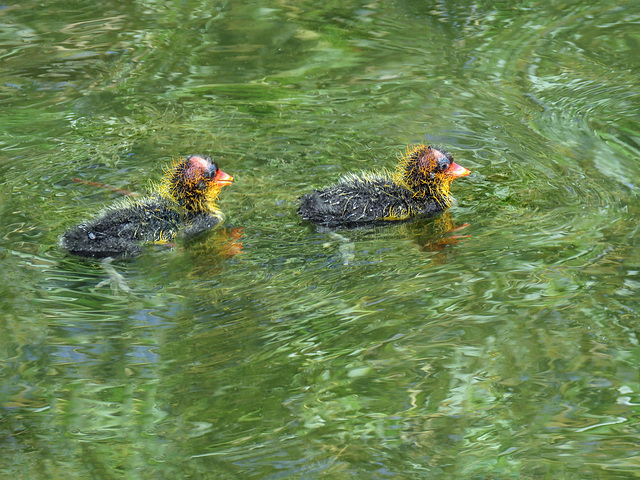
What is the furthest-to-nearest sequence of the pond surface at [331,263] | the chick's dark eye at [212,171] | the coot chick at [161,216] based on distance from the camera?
1. the chick's dark eye at [212,171]
2. the coot chick at [161,216]
3. the pond surface at [331,263]

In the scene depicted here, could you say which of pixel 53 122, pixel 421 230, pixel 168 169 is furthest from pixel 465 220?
pixel 53 122

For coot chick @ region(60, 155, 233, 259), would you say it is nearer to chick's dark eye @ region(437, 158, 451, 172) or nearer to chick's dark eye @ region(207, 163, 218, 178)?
chick's dark eye @ region(207, 163, 218, 178)

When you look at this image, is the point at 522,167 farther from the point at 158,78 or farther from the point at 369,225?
the point at 158,78

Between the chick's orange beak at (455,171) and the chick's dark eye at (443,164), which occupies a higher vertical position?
the chick's dark eye at (443,164)

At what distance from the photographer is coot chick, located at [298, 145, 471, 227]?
18.5 ft

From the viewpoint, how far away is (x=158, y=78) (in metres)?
7.84

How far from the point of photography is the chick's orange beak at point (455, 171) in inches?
230

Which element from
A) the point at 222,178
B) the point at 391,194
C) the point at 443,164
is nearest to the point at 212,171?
the point at 222,178

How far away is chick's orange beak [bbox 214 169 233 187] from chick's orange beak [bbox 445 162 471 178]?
1.51 meters

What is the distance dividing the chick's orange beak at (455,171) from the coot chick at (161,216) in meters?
1.52

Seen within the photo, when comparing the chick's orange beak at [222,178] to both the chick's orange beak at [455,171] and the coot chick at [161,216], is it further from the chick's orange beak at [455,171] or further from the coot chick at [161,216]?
the chick's orange beak at [455,171]

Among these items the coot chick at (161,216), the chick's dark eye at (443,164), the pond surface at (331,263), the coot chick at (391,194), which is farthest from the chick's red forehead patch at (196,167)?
the chick's dark eye at (443,164)

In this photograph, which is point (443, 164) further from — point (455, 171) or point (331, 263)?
point (331, 263)

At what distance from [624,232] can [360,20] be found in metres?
4.64
